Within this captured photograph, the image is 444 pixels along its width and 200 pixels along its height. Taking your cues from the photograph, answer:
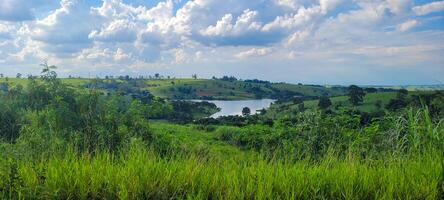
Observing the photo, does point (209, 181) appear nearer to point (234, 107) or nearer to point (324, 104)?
point (324, 104)

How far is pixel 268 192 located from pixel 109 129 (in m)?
8.88

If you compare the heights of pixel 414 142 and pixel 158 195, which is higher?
pixel 414 142

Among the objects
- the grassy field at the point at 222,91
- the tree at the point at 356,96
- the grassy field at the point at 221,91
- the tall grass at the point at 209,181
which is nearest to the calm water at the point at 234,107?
the grassy field at the point at 222,91

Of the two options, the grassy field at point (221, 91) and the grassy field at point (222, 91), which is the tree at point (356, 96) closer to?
the grassy field at point (222, 91)

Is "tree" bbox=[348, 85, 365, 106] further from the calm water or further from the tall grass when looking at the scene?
the tall grass

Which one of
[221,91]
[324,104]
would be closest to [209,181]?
[324,104]

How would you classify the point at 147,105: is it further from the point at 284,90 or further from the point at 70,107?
the point at 284,90

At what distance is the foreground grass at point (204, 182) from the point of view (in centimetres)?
469

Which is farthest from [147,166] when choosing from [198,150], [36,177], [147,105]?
[147,105]

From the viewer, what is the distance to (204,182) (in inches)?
195

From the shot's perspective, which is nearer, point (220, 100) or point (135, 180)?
point (135, 180)

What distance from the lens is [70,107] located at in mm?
13523

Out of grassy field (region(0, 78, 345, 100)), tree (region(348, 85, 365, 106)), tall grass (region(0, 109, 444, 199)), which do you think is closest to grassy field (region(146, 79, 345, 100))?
grassy field (region(0, 78, 345, 100))

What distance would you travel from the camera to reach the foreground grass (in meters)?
4.69
